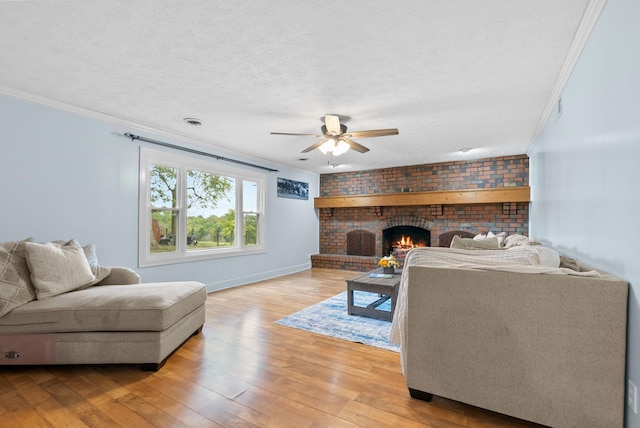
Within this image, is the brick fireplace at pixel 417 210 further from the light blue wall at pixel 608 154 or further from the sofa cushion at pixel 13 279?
the sofa cushion at pixel 13 279

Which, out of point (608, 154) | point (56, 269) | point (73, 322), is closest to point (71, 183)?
point (56, 269)

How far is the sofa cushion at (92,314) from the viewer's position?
2.09 metres

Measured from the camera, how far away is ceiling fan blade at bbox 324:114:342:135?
A: 3106 millimetres

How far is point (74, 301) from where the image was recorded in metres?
2.19

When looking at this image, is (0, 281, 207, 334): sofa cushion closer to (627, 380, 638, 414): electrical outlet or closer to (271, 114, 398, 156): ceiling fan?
(271, 114, 398, 156): ceiling fan

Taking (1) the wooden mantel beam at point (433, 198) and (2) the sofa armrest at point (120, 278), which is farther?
(1) the wooden mantel beam at point (433, 198)

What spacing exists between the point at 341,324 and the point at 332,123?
2.15 metres

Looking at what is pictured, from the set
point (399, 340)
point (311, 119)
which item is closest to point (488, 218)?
point (311, 119)

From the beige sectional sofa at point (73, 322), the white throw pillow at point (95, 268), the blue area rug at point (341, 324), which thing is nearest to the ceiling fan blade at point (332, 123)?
the blue area rug at point (341, 324)

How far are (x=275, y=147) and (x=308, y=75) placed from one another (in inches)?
93.6

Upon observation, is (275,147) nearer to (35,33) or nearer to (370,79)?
(370,79)

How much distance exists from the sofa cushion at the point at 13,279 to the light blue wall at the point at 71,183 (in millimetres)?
623

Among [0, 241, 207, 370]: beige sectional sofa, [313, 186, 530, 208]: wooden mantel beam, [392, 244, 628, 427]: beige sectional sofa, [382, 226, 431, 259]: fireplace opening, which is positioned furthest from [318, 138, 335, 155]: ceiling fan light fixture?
[382, 226, 431, 259]: fireplace opening

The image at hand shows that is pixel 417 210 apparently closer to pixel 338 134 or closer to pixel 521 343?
pixel 338 134
